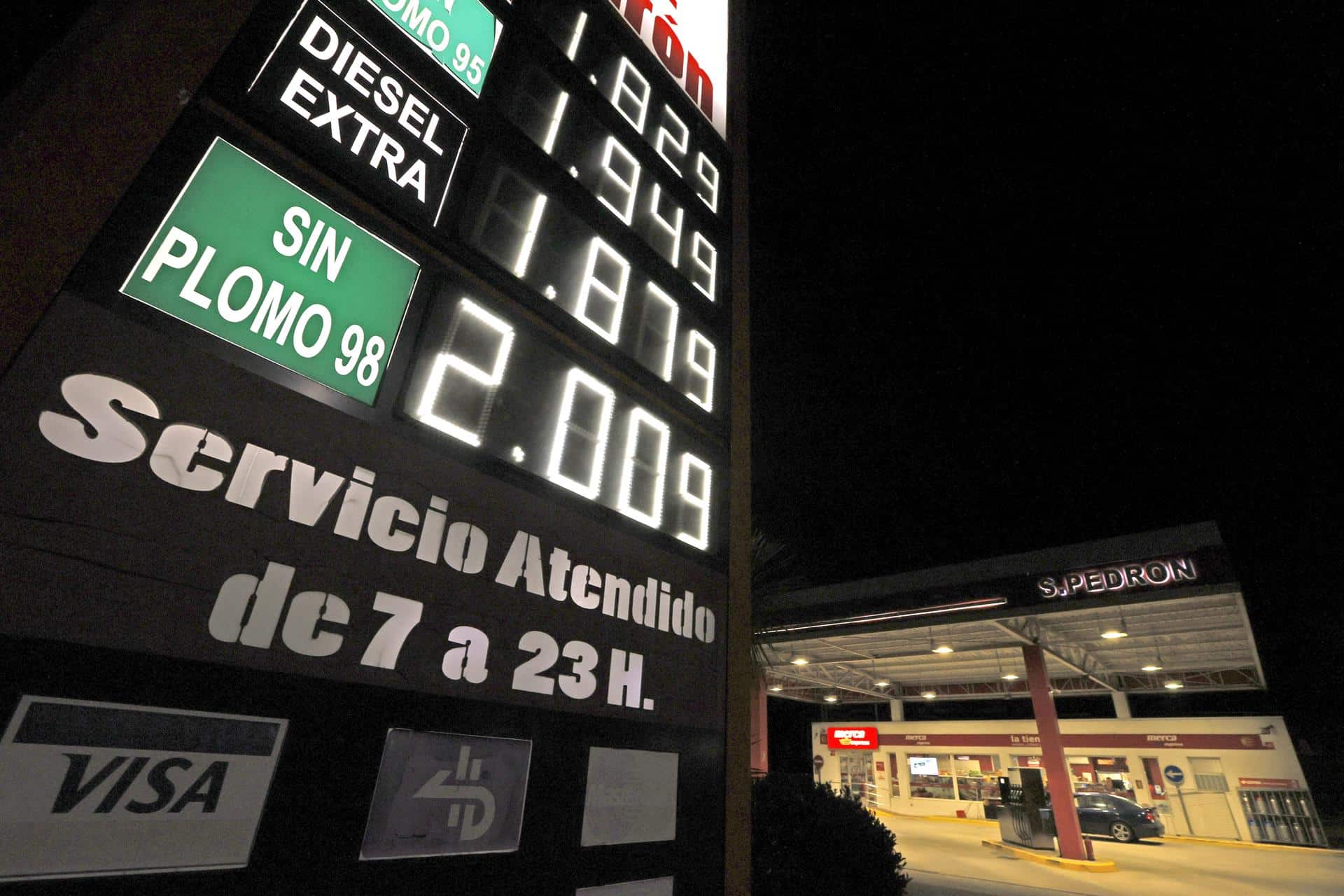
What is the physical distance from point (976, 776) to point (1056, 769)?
12743 millimetres

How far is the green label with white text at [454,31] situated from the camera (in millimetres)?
2974

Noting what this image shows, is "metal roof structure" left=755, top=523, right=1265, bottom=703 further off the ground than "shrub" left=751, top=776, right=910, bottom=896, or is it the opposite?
"metal roof structure" left=755, top=523, right=1265, bottom=703

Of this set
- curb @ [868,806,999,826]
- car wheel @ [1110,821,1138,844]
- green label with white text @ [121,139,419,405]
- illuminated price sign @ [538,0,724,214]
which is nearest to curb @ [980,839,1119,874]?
car wheel @ [1110,821,1138,844]

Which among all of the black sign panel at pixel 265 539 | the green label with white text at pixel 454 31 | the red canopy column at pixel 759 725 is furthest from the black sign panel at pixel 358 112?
the red canopy column at pixel 759 725

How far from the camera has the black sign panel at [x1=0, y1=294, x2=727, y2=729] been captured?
1.49 metres

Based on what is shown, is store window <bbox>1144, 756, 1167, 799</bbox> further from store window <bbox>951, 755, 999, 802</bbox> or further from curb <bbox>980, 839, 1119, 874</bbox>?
curb <bbox>980, 839, 1119, 874</bbox>

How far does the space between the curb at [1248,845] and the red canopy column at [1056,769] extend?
797cm

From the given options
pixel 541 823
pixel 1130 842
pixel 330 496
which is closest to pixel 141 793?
pixel 330 496

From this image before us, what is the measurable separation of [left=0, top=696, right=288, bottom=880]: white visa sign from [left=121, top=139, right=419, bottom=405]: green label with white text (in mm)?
1022

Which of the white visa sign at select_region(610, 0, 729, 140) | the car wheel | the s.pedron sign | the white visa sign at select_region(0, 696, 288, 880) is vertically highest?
the white visa sign at select_region(610, 0, 729, 140)

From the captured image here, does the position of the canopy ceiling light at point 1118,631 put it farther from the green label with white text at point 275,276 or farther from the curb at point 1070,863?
the green label with white text at point 275,276

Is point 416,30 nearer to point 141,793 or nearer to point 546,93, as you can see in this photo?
point 546,93

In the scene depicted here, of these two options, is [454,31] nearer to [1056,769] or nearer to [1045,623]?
[1045,623]

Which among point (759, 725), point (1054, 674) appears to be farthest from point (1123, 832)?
point (759, 725)
